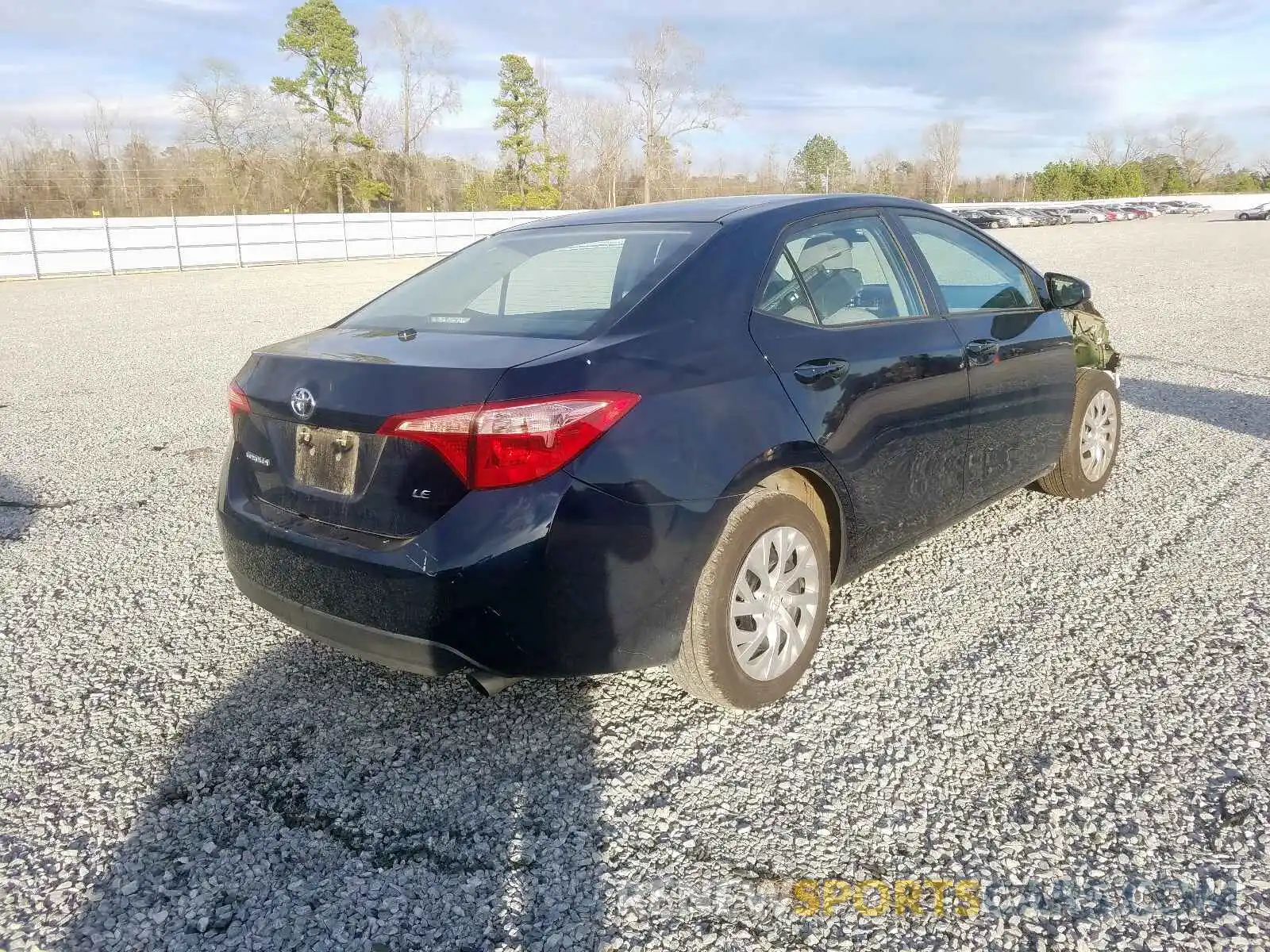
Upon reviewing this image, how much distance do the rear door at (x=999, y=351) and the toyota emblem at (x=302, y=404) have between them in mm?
2416

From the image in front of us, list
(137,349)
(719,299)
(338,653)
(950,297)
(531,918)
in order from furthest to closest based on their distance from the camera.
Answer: (137,349) < (950,297) < (338,653) < (719,299) < (531,918)

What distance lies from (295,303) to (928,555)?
16.6 m

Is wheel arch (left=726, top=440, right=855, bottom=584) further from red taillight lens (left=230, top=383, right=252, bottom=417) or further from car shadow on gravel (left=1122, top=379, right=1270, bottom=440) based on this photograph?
car shadow on gravel (left=1122, top=379, right=1270, bottom=440)

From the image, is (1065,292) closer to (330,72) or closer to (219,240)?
(219,240)

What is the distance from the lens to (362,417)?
8.45 ft

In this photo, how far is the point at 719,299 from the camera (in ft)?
9.61

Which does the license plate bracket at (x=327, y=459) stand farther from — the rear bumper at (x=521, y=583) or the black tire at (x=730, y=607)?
the black tire at (x=730, y=607)

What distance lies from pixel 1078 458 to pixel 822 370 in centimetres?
250

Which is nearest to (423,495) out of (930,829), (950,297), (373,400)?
(373,400)

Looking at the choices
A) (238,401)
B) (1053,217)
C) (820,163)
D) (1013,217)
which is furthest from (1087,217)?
(238,401)

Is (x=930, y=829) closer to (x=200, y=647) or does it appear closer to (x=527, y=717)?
(x=527, y=717)

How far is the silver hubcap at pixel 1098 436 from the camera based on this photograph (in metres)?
4.95

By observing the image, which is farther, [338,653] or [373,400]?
[338,653]

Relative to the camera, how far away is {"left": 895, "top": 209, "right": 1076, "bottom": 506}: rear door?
3.87 meters
